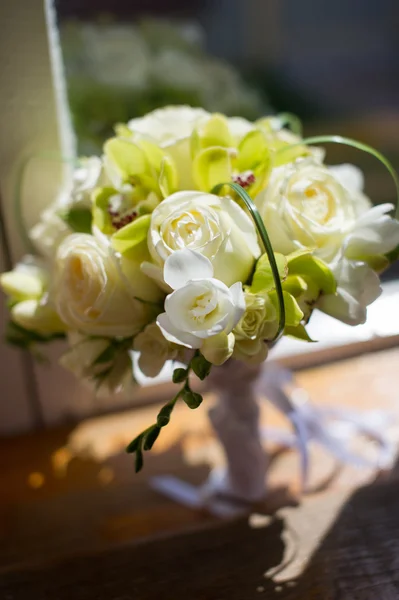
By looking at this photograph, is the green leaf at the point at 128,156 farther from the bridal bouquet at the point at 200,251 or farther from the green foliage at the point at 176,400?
the green foliage at the point at 176,400

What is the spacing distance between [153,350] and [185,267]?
0.32ft

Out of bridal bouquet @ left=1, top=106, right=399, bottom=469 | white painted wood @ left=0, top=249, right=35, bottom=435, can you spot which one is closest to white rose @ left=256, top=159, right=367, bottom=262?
bridal bouquet @ left=1, top=106, right=399, bottom=469

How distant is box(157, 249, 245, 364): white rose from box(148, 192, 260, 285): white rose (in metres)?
0.02

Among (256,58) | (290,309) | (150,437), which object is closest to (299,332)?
(290,309)

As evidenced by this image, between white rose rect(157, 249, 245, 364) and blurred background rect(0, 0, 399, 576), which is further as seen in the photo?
blurred background rect(0, 0, 399, 576)

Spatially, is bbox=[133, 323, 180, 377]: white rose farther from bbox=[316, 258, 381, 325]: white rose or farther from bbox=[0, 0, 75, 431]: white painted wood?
bbox=[0, 0, 75, 431]: white painted wood

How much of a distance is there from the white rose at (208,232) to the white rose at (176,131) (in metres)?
0.06

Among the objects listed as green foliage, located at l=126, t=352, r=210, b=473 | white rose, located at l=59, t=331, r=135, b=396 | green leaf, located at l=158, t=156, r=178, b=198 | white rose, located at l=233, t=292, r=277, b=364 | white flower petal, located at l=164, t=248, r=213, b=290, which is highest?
green leaf, located at l=158, t=156, r=178, b=198

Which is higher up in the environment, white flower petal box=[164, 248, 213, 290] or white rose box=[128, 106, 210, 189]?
white rose box=[128, 106, 210, 189]

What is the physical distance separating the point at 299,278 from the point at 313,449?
13.4 inches

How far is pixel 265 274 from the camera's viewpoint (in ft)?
1.50

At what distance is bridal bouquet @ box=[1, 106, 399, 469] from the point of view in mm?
435

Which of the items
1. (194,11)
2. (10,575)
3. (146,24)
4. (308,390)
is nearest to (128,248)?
(10,575)

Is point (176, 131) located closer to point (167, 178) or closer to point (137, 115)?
point (167, 178)
